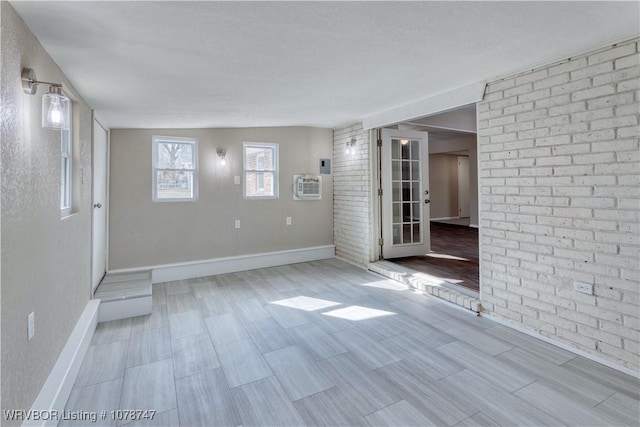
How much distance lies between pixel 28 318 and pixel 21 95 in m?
1.13

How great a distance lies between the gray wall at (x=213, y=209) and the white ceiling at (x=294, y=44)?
4.07 ft

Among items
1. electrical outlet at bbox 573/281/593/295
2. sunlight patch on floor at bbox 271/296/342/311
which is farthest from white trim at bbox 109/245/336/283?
electrical outlet at bbox 573/281/593/295

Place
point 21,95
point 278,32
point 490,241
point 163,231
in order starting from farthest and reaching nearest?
point 163,231 → point 490,241 → point 278,32 → point 21,95

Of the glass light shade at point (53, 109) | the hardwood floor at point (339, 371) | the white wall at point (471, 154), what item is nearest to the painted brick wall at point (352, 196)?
the hardwood floor at point (339, 371)

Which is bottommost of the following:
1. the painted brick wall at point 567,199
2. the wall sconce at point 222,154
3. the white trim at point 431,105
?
the painted brick wall at point 567,199

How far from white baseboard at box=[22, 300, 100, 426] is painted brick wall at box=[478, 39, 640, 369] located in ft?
11.2

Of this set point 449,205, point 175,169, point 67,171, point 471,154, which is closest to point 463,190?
point 449,205

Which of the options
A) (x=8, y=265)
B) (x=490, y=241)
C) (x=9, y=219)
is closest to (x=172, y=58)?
(x=9, y=219)

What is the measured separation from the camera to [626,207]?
7.04 feet

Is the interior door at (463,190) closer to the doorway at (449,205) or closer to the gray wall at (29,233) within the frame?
the doorway at (449,205)

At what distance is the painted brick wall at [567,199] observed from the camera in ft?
7.05

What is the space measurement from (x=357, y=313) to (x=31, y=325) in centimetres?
254

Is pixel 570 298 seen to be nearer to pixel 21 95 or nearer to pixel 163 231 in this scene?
pixel 21 95

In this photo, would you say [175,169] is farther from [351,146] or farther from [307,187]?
[351,146]
